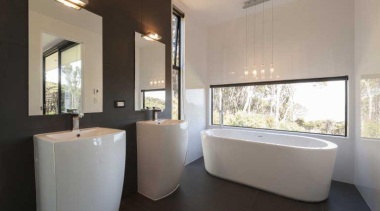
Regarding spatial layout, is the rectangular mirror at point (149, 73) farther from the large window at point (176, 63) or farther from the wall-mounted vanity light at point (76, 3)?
the wall-mounted vanity light at point (76, 3)

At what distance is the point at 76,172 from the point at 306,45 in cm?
371

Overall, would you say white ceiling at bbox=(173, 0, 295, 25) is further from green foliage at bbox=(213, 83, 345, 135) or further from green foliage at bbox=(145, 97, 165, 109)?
green foliage at bbox=(145, 97, 165, 109)

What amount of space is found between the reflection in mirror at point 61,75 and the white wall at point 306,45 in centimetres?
295

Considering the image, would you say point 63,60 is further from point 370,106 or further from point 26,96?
point 370,106

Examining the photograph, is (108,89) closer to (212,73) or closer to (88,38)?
(88,38)

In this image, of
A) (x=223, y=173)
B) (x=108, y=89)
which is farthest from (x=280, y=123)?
(x=108, y=89)

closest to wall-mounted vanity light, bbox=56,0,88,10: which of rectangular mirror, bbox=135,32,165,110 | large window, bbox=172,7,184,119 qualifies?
rectangular mirror, bbox=135,32,165,110

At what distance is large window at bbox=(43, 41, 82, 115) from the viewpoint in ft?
5.13

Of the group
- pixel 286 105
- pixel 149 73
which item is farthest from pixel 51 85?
pixel 286 105

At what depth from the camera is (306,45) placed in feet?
10.00

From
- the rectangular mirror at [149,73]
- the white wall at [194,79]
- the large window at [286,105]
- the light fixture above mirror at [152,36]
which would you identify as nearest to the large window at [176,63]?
the white wall at [194,79]

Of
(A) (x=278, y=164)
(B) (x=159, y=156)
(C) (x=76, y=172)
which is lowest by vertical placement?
(A) (x=278, y=164)

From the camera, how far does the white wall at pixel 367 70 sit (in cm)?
194

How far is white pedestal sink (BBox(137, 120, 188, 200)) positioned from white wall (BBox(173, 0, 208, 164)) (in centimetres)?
127
